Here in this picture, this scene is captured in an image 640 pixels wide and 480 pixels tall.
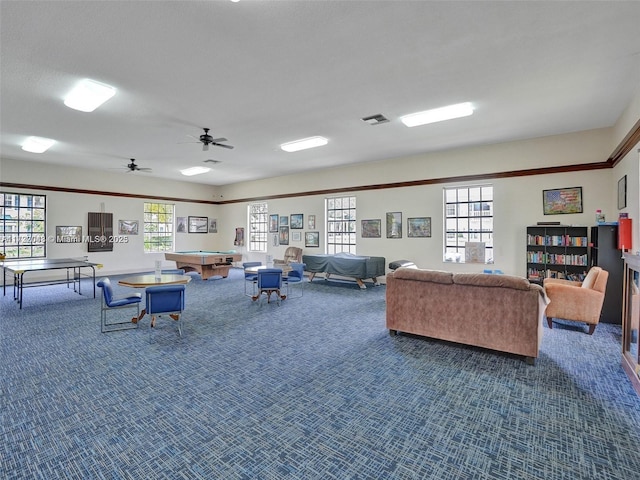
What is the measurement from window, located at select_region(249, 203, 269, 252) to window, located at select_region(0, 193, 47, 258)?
6.24 m

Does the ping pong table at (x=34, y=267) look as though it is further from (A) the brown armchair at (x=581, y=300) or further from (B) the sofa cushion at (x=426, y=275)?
(A) the brown armchair at (x=581, y=300)

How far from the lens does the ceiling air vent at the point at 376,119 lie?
5406 mm

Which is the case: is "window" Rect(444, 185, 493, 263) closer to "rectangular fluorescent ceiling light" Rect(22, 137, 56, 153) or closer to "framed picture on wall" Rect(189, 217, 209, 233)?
"rectangular fluorescent ceiling light" Rect(22, 137, 56, 153)

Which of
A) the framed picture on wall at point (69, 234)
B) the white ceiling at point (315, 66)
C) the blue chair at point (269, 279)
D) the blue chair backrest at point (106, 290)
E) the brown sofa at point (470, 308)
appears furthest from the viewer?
the framed picture on wall at point (69, 234)

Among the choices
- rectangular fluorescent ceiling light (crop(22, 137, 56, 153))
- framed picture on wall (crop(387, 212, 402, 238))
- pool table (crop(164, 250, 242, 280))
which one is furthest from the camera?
pool table (crop(164, 250, 242, 280))

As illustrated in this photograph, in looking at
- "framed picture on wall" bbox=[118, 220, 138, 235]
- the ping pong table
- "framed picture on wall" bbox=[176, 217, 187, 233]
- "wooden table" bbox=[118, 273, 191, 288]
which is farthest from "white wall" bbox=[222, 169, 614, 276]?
the ping pong table

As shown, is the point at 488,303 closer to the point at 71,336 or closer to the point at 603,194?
the point at 603,194

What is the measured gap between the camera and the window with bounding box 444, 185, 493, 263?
7301 mm

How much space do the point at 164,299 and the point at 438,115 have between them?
5.20 m

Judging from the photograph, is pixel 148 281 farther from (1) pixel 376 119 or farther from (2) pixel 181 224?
(2) pixel 181 224

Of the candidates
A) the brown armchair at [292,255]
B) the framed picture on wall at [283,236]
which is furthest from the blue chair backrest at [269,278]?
the framed picture on wall at [283,236]

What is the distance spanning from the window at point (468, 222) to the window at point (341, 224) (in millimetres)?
2747

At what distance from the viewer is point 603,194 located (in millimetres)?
6039

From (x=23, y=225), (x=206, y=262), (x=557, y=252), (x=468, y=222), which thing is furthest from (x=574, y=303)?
(x=23, y=225)
